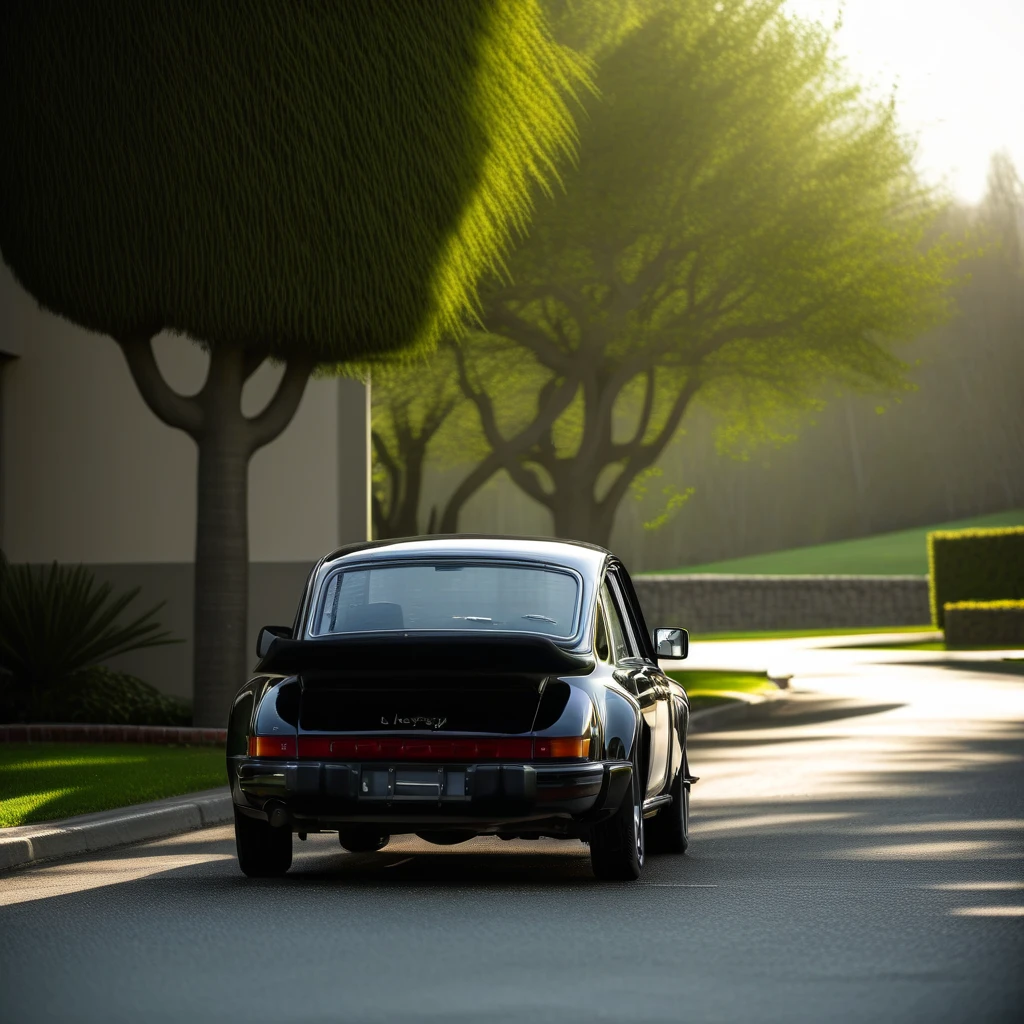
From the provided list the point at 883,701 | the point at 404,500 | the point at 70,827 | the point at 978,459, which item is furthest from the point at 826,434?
the point at 70,827

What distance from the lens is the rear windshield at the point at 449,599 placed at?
9969 mm

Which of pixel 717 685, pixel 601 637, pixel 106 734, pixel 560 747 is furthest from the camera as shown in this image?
pixel 717 685

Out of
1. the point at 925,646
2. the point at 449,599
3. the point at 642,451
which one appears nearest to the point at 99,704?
the point at 449,599

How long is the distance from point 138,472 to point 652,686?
15168 mm

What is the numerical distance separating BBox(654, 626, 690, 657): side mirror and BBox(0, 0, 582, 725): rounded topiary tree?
7.52m

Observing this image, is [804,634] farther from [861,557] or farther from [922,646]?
[861,557]

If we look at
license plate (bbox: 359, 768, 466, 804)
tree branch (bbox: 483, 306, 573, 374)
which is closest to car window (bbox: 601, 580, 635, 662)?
license plate (bbox: 359, 768, 466, 804)

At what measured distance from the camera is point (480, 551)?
10.3 meters

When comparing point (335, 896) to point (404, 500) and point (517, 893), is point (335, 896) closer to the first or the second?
point (517, 893)

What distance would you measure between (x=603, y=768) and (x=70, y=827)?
386 cm

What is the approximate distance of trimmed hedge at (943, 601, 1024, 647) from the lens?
135 feet

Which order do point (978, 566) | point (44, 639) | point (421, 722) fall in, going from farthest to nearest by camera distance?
point (978, 566), point (44, 639), point (421, 722)

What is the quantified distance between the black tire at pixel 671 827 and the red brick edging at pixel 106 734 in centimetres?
767

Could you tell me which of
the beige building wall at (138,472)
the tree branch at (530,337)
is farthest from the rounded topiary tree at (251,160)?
the tree branch at (530,337)
